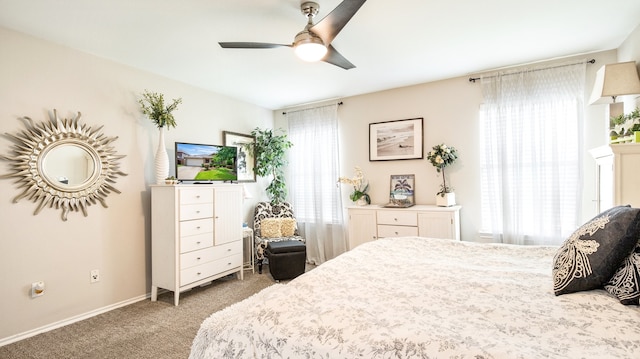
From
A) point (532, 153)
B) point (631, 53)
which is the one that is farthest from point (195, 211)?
point (631, 53)

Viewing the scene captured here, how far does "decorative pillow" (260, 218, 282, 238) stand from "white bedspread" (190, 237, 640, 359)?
8.58 ft

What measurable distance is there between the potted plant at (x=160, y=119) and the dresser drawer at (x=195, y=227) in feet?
1.77

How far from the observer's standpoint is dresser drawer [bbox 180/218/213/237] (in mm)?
3096

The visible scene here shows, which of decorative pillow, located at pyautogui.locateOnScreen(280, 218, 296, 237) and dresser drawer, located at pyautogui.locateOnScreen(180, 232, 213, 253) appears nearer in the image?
dresser drawer, located at pyautogui.locateOnScreen(180, 232, 213, 253)

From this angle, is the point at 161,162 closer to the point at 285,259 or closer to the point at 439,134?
the point at 285,259

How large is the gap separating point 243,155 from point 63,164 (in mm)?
2177

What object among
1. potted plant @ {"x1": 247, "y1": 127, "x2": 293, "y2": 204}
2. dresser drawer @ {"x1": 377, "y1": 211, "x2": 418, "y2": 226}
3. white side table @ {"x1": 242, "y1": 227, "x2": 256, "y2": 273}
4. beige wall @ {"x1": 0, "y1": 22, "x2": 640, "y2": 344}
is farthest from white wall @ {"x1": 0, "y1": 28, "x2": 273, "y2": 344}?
dresser drawer @ {"x1": 377, "y1": 211, "x2": 418, "y2": 226}

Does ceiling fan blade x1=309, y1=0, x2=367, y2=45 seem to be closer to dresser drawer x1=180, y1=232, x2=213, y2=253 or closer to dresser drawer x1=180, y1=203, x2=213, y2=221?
dresser drawer x1=180, y1=203, x2=213, y2=221

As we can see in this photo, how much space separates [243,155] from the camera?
4547 mm

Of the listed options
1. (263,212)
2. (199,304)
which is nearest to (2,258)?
(199,304)

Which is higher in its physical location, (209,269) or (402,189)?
(402,189)

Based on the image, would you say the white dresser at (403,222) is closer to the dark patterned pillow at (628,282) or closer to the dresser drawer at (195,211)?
the dresser drawer at (195,211)

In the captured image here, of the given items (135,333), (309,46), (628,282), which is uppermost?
(309,46)

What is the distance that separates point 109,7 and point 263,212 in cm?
296
